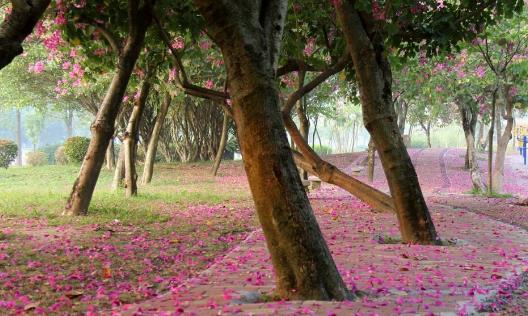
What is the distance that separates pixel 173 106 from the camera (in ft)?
89.3

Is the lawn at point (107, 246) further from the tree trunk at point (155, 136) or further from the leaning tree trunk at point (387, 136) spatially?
the tree trunk at point (155, 136)

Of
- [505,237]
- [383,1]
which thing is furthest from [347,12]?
[505,237]

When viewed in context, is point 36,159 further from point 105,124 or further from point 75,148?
point 105,124

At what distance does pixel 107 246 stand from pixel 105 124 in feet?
10.6

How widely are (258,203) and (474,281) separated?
242cm

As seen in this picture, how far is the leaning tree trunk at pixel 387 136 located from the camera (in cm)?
789

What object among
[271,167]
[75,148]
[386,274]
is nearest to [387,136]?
[386,274]

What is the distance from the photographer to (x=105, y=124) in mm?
10430

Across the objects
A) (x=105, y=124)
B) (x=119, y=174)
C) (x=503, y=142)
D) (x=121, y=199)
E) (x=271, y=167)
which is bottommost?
(x=121, y=199)

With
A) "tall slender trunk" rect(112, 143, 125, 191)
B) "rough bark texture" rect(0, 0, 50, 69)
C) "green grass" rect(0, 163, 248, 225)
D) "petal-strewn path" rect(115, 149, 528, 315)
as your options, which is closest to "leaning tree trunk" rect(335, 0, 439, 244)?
"petal-strewn path" rect(115, 149, 528, 315)

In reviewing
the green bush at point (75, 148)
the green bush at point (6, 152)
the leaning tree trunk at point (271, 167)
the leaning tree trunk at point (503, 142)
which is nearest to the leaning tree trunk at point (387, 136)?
the leaning tree trunk at point (271, 167)

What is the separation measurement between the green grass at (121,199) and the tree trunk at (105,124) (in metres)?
0.35

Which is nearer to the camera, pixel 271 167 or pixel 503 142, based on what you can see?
pixel 271 167

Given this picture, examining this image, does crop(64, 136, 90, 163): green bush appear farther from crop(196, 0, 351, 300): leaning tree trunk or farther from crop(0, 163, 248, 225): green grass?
crop(196, 0, 351, 300): leaning tree trunk
